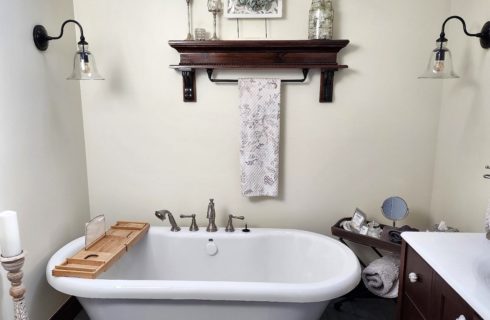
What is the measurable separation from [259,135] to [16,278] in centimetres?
144

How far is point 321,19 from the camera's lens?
1951mm

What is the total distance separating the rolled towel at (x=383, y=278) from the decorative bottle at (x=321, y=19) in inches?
55.1

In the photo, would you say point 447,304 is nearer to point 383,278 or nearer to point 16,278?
point 383,278

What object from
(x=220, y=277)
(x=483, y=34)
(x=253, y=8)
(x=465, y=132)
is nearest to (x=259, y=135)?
(x=253, y=8)

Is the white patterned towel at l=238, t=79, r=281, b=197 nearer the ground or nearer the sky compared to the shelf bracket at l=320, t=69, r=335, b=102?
nearer the ground

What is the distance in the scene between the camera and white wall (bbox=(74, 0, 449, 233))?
206cm

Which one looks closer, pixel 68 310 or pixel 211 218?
pixel 68 310

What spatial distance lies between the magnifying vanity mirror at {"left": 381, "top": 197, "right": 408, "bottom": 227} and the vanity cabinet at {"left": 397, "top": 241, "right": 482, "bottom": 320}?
674 millimetres

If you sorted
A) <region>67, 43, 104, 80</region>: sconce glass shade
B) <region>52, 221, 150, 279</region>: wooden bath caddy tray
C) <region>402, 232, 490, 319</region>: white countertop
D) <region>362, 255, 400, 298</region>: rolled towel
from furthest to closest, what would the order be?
<region>362, 255, 400, 298</region>: rolled towel
<region>67, 43, 104, 80</region>: sconce glass shade
<region>52, 221, 150, 279</region>: wooden bath caddy tray
<region>402, 232, 490, 319</region>: white countertop

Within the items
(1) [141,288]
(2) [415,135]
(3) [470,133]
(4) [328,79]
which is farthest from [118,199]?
(3) [470,133]

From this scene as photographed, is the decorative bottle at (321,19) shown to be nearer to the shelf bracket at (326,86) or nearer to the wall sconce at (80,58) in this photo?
the shelf bracket at (326,86)

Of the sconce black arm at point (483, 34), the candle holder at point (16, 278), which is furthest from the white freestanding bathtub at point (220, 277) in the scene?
the sconce black arm at point (483, 34)

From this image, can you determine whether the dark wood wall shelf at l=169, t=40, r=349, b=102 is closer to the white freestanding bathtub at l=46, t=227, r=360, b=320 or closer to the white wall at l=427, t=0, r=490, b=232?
the white wall at l=427, t=0, r=490, b=232

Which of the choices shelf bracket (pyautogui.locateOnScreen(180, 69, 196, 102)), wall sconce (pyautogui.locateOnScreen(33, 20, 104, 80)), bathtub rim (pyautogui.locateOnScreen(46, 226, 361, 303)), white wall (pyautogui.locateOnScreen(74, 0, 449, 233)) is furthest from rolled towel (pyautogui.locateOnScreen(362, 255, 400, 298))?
wall sconce (pyautogui.locateOnScreen(33, 20, 104, 80))
